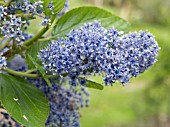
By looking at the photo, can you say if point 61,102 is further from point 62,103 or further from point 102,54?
point 102,54

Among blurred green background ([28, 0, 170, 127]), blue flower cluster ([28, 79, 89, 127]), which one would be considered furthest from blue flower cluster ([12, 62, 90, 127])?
blurred green background ([28, 0, 170, 127])

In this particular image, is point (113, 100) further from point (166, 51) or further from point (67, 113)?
point (67, 113)

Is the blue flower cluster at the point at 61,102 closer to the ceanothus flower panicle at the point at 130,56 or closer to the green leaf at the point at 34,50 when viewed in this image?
the green leaf at the point at 34,50

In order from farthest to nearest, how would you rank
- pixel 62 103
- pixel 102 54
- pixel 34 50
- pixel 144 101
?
pixel 144 101 < pixel 62 103 < pixel 34 50 < pixel 102 54

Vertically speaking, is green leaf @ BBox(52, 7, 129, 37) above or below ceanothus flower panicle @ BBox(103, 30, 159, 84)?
above

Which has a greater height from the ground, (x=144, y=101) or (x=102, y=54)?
(x=144, y=101)

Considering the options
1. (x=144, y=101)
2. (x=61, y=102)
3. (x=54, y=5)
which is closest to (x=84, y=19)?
(x=54, y=5)

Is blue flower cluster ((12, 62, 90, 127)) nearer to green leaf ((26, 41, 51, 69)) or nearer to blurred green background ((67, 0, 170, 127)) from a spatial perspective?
green leaf ((26, 41, 51, 69))
